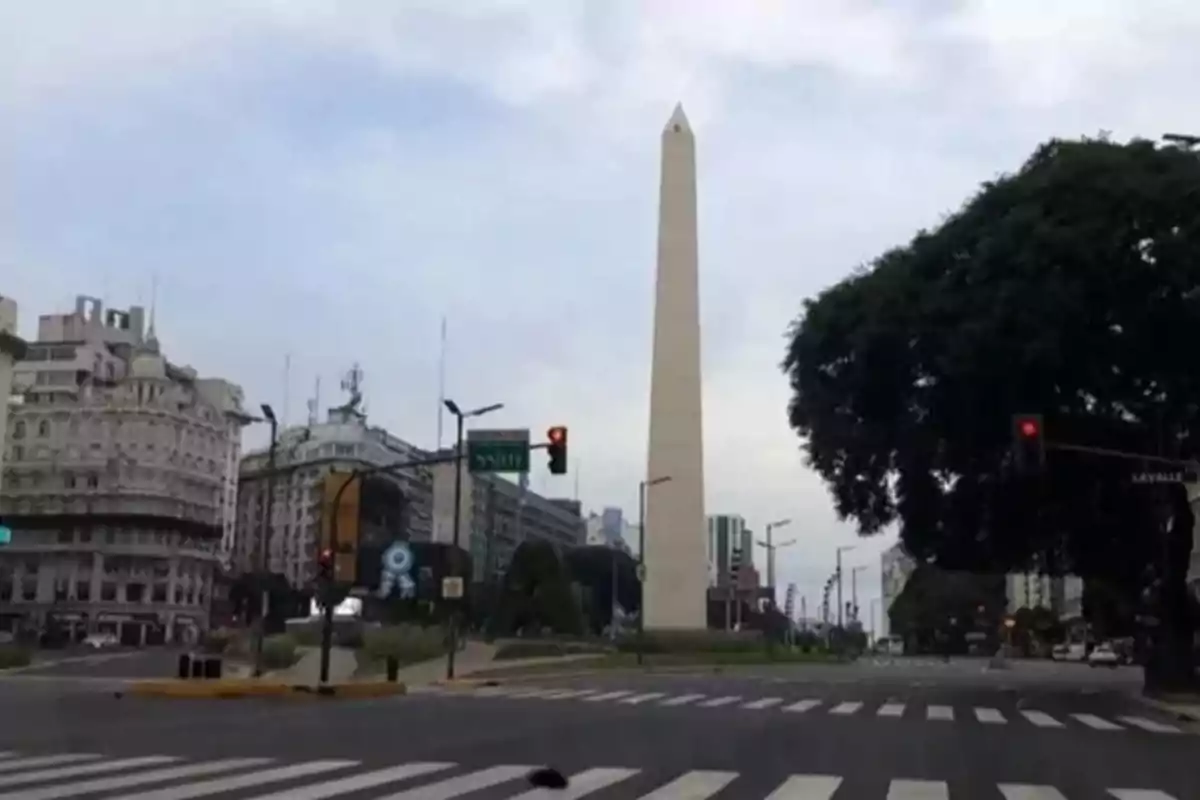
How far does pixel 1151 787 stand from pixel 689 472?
4571 cm

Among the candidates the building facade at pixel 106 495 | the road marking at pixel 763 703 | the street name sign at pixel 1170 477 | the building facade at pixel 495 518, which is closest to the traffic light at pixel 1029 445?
the street name sign at pixel 1170 477

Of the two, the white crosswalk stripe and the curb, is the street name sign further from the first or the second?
the curb

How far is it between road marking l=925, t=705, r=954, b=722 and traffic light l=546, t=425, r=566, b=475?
850cm

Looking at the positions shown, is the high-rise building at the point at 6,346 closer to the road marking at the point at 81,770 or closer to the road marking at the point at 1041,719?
the road marking at the point at 1041,719

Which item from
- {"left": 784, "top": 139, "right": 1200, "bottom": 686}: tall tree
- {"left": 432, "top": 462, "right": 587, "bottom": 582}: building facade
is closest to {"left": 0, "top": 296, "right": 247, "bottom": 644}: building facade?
{"left": 432, "top": 462, "right": 587, "bottom": 582}: building facade

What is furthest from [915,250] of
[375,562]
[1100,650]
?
[1100,650]

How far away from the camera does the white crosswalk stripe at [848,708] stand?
1062 inches

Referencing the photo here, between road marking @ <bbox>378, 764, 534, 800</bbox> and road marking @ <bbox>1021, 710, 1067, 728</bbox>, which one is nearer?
road marking @ <bbox>378, 764, 534, 800</bbox>

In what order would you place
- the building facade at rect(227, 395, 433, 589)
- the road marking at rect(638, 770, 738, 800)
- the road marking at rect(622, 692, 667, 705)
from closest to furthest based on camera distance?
the road marking at rect(638, 770, 738, 800) < the road marking at rect(622, 692, 667, 705) < the building facade at rect(227, 395, 433, 589)

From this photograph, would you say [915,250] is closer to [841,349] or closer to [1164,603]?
[841,349]

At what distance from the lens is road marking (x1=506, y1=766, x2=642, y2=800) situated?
1305 centimetres

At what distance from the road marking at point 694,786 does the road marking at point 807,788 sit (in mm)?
552

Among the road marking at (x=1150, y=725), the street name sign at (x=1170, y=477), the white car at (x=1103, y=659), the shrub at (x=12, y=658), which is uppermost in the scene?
the street name sign at (x=1170, y=477)

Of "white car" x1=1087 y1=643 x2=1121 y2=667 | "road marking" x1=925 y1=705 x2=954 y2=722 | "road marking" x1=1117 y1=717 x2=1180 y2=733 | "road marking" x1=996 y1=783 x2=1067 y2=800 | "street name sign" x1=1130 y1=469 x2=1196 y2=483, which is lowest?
"road marking" x1=996 y1=783 x2=1067 y2=800
